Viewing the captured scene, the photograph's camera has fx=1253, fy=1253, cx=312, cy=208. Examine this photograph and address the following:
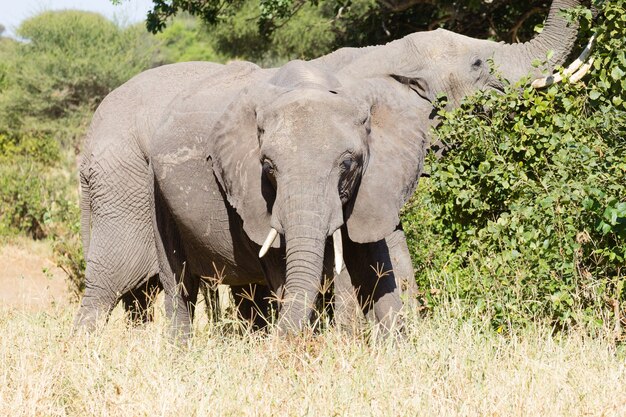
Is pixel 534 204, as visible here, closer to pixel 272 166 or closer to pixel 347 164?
pixel 347 164

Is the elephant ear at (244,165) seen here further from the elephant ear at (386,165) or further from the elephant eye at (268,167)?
the elephant ear at (386,165)

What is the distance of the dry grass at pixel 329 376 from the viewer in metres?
4.43

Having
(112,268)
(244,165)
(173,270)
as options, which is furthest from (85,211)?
(244,165)

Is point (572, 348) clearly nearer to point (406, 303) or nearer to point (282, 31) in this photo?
point (406, 303)

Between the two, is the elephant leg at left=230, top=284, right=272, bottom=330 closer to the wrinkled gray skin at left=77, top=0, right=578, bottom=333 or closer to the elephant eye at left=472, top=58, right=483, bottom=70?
the wrinkled gray skin at left=77, top=0, right=578, bottom=333

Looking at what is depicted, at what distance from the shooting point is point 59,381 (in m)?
4.82

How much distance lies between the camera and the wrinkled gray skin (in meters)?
5.31

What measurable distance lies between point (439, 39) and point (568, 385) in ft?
10.4

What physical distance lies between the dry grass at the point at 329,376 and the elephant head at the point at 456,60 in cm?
186

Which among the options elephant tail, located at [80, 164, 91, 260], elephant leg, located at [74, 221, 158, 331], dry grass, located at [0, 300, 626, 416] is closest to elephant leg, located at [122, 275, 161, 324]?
elephant leg, located at [74, 221, 158, 331]

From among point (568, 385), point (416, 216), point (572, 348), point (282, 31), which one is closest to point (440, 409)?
point (568, 385)

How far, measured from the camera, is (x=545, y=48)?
7512mm

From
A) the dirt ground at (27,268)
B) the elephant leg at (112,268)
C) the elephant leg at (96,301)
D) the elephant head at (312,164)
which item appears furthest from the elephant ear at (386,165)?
the dirt ground at (27,268)

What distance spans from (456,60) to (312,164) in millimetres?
2234
